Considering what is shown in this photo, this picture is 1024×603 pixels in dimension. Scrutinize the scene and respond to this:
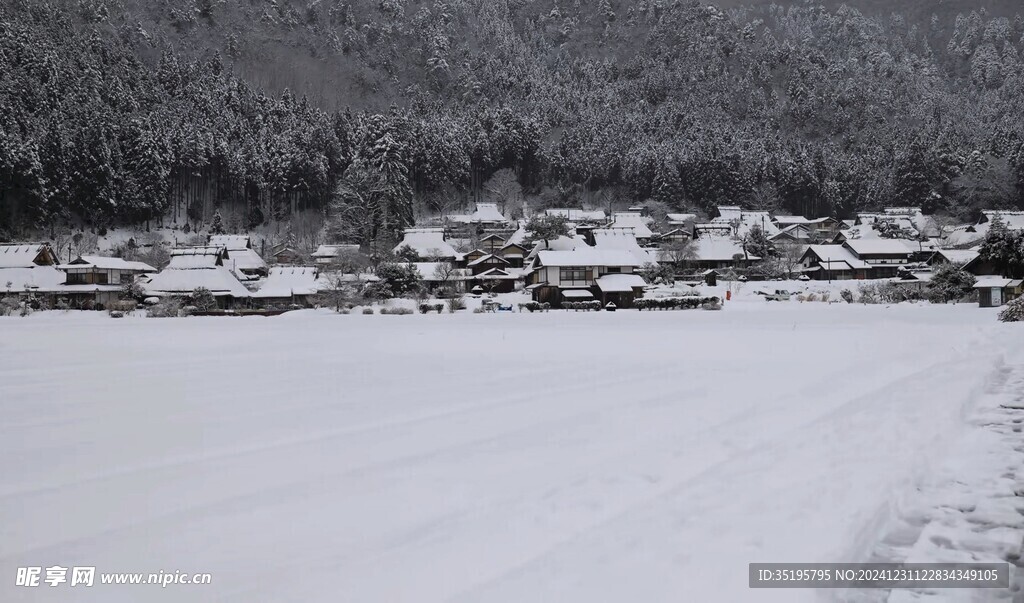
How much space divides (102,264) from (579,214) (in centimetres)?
5367

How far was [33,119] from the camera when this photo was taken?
62156 mm

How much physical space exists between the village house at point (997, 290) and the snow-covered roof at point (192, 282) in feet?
150

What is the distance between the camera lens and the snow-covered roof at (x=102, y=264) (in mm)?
45562

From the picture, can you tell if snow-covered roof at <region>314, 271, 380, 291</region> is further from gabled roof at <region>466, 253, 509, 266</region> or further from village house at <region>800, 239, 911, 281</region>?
village house at <region>800, 239, 911, 281</region>

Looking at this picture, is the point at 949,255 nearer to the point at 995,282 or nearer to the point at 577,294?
the point at 995,282

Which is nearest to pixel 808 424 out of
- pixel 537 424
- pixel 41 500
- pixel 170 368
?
pixel 537 424

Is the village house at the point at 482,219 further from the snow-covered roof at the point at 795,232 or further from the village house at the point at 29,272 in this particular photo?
the village house at the point at 29,272

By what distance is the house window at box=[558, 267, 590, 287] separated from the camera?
148ft

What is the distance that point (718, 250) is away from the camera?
5766 cm

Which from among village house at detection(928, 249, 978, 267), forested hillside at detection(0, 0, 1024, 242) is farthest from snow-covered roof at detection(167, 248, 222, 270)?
village house at detection(928, 249, 978, 267)

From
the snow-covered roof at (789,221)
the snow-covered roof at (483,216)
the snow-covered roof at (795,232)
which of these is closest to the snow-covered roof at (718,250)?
the snow-covered roof at (795,232)

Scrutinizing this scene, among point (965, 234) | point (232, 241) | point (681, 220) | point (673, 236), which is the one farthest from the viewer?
point (681, 220)

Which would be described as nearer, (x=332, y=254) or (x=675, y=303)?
(x=675, y=303)

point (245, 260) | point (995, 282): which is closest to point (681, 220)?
point (995, 282)
